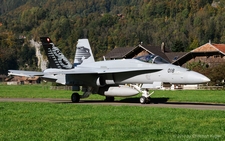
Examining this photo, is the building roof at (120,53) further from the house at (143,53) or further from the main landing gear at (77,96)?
the main landing gear at (77,96)

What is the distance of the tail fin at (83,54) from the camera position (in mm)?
31750

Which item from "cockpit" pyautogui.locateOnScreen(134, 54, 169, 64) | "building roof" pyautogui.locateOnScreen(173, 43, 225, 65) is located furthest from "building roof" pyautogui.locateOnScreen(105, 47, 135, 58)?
"cockpit" pyautogui.locateOnScreen(134, 54, 169, 64)

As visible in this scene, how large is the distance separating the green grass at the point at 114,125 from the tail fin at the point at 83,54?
1274 cm

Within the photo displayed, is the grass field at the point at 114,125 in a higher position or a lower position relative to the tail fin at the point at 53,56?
lower

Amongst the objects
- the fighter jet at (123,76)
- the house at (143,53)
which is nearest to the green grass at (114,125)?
the fighter jet at (123,76)

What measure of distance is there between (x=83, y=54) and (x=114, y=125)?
57.8ft

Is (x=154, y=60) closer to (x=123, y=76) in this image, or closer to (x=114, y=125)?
(x=123, y=76)

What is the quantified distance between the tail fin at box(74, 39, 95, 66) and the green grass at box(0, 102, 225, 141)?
502 inches

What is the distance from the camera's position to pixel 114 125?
14.6m

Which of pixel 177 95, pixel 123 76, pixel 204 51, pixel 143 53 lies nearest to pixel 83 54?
pixel 123 76

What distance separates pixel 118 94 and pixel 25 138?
1449 centimetres

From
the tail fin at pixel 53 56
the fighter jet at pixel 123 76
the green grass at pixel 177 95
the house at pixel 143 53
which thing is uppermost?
the house at pixel 143 53

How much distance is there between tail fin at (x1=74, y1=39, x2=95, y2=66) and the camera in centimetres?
3175

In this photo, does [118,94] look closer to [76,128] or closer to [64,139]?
[76,128]
